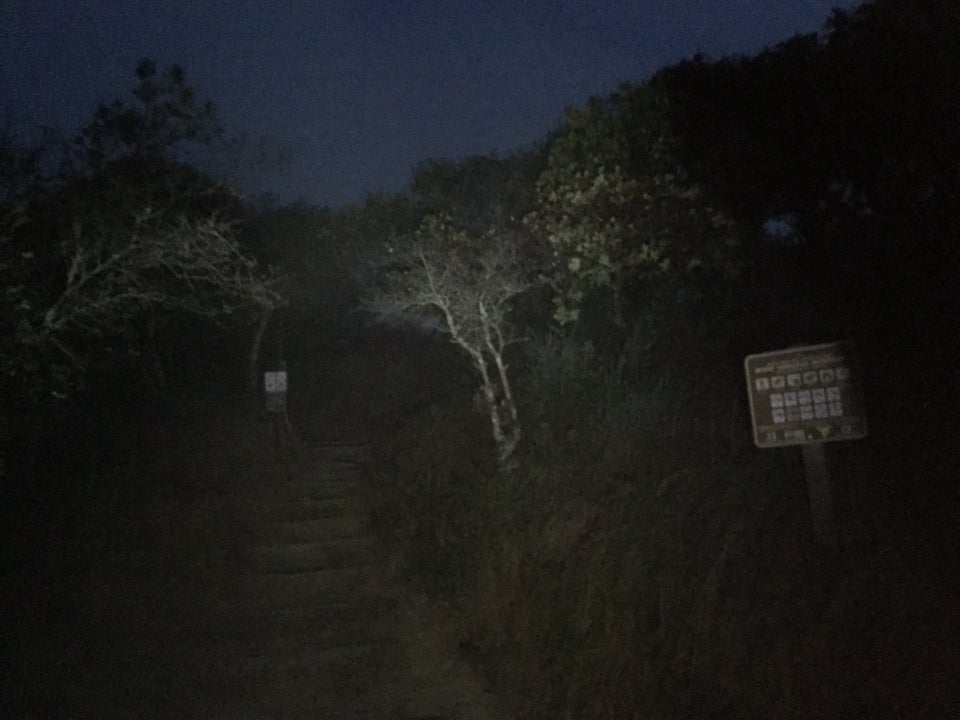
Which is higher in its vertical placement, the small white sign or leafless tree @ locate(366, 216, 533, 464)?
leafless tree @ locate(366, 216, 533, 464)

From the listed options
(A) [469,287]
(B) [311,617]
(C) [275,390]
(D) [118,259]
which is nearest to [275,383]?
(C) [275,390]

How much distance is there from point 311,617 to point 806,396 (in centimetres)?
539

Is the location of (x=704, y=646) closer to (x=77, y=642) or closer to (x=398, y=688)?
(x=398, y=688)

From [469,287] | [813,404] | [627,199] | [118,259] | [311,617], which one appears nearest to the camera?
[813,404]

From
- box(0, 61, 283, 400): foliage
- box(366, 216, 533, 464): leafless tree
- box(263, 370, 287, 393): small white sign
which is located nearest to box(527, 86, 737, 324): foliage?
box(366, 216, 533, 464): leafless tree

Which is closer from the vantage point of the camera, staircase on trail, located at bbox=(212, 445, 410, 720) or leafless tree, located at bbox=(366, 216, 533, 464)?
staircase on trail, located at bbox=(212, 445, 410, 720)

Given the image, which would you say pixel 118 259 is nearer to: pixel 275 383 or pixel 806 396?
pixel 806 396

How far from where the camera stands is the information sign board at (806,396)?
24.7 ft

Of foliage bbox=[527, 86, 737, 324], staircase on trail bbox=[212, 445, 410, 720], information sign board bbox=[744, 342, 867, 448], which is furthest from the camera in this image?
foliage bbox=[527, 86, 737, 324]

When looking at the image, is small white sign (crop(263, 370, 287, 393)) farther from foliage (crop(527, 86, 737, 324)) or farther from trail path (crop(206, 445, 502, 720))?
foliage (crop(527, 86, 737, 324))

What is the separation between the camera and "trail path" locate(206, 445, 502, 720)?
25.5 feet

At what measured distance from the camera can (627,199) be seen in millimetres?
13664

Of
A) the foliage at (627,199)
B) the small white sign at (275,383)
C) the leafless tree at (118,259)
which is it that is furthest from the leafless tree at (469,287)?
the small white sign at (275,383)

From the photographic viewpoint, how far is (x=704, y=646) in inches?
273
